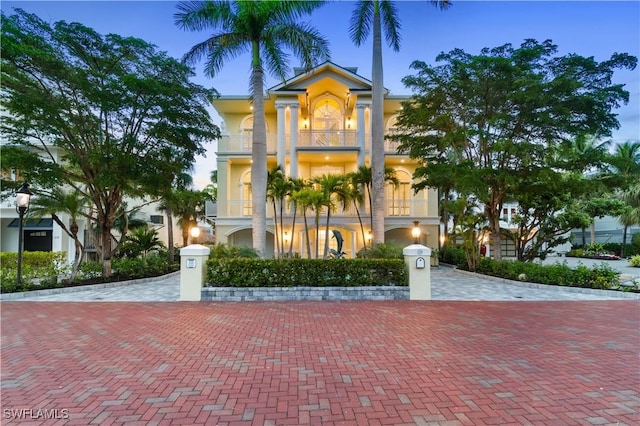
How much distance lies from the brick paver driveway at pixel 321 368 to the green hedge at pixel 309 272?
1.92m

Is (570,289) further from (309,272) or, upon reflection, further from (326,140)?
(326,140)

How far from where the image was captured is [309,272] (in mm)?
9453

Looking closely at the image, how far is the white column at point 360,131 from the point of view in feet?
54.1

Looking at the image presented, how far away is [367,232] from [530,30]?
437 inches

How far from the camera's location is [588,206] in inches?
543

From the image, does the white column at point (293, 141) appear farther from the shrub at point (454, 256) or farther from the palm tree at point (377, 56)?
the shrub at point (454, 256)

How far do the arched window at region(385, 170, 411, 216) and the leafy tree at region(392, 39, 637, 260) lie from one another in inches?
149

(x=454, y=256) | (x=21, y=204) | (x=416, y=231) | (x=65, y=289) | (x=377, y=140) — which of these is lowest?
(x=65, y=289)

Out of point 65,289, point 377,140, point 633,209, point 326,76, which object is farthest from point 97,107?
point 633,209

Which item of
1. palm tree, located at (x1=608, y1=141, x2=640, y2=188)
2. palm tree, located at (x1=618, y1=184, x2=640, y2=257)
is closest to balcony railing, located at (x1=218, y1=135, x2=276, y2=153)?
palm tree, located at (x1=608, y1=141, x2=640, y2=188)

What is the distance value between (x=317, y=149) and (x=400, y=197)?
5790 mm

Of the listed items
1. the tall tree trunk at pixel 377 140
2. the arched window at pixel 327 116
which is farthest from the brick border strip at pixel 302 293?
the arched window at pixel 327 116

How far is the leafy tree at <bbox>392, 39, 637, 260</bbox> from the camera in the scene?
11.4 meters

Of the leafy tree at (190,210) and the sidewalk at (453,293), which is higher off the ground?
the leafy tree at (190,210)
